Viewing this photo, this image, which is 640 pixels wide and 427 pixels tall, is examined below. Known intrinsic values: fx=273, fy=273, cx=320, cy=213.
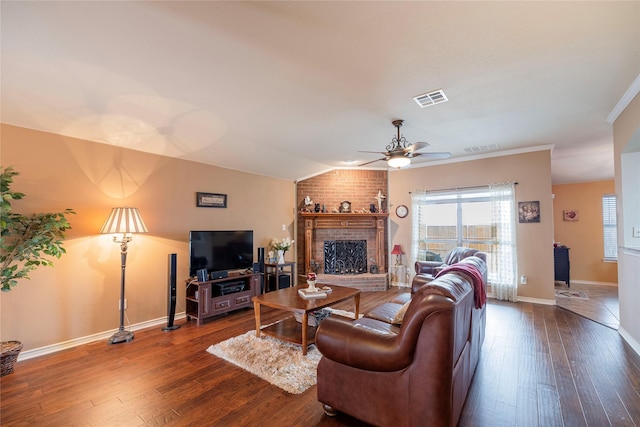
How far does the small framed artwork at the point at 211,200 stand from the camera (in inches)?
177

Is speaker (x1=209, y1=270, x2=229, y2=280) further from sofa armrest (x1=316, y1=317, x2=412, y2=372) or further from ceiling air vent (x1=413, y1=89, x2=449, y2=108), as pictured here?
ceiling air vent (x1=413, y1=89, x2=449, y2=108)

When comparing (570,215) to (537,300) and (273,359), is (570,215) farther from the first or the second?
(273,359)

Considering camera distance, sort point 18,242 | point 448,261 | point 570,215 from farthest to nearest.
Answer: point 570,215 < point 448,261 < point 18,242

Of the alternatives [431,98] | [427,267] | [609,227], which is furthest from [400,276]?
Result: [609,227]

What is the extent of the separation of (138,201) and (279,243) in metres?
2.59

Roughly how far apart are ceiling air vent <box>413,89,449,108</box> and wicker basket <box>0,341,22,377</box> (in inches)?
186

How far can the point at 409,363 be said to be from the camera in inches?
63.6

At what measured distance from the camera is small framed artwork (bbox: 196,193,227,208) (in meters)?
4.50

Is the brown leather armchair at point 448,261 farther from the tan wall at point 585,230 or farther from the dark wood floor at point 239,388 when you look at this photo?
the tan wall at point 585,230

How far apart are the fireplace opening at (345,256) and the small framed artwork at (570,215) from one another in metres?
5.15

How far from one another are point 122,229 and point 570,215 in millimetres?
9309

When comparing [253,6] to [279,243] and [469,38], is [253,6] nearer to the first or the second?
[469,38]

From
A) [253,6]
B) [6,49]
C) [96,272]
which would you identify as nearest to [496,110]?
[253,6]

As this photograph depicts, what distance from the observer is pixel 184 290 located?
13.9ft
